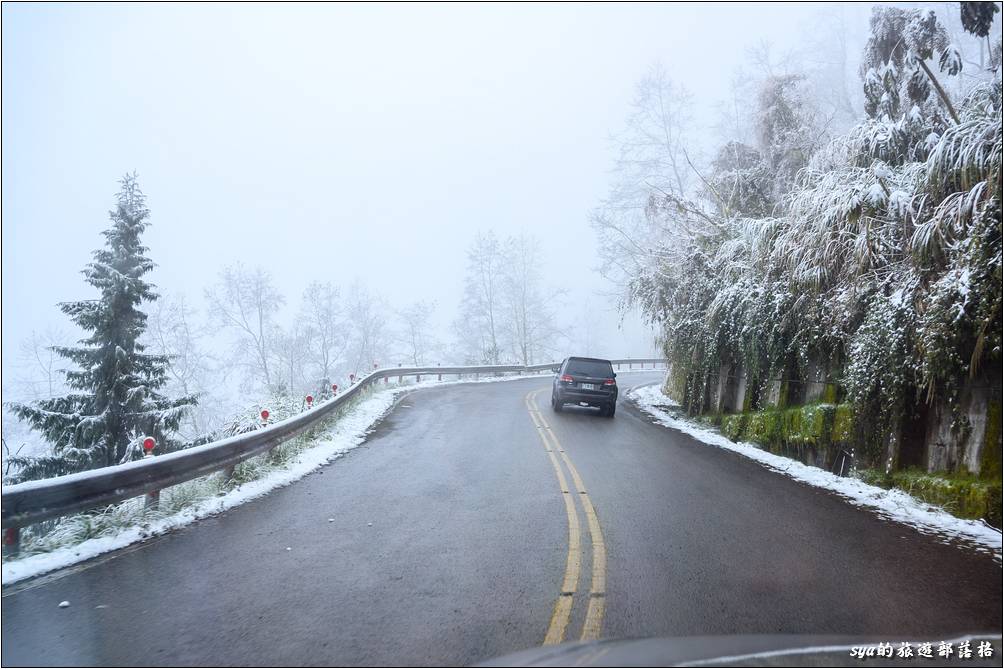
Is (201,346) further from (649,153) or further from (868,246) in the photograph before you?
(868,246)

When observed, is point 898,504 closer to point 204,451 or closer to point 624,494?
point 624,494

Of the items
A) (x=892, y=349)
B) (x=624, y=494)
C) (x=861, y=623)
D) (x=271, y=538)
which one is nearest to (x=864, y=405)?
(x=892, y=349)

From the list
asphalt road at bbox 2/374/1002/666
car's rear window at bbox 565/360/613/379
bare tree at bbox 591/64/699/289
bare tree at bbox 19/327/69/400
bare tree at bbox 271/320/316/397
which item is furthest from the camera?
bare tree at bbox 271/320/316/397

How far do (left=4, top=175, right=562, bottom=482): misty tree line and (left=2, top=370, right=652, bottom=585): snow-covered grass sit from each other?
11.8 ft

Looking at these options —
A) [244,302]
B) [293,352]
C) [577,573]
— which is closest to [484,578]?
[577,573]

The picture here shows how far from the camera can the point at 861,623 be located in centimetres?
380

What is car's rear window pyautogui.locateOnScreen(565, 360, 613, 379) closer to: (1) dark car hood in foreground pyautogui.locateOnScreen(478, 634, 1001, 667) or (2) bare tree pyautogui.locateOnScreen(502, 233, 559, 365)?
(1) dark car hood in foreground pyautogui.locateOnScreen(478, 634, 1001, 667)

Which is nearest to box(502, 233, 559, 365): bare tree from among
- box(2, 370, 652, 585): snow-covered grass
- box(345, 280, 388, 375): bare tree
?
box(345, 280, 388, 375): bare tree

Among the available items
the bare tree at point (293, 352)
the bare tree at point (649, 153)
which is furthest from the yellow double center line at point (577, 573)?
the bare tree at point (293, 352)

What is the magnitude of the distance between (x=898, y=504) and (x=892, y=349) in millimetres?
2136

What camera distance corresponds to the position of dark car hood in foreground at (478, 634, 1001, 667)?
302 cm

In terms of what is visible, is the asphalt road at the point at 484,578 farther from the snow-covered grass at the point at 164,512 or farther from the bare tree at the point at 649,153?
the bare tree at the point at 649,153

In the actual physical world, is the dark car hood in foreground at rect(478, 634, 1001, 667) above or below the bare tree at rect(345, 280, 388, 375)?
below

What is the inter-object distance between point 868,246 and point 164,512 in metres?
10.5
